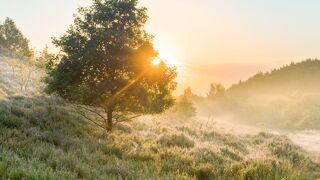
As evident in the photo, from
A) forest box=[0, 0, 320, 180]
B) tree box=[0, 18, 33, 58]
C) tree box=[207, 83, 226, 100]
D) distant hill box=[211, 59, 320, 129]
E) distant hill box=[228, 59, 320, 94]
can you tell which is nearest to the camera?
forest box=[0, 0, 320, 180]

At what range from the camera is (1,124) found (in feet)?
40.4

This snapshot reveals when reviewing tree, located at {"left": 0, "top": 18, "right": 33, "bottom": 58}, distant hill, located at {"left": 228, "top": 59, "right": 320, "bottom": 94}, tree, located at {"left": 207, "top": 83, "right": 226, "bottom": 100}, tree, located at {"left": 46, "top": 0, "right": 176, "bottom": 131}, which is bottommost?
tree, located at {"left": 46, "top": 0, "right": 176, "bottom": 131}

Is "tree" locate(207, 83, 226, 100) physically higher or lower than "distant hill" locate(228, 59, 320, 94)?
lower

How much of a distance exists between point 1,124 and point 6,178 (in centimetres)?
614

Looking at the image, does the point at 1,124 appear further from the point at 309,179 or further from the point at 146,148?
the point at 309,179

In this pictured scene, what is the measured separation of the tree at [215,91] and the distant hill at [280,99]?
2.16 metres

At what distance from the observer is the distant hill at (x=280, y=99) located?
86438 mm

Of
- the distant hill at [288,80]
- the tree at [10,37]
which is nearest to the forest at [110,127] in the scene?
the tree at [10,37]

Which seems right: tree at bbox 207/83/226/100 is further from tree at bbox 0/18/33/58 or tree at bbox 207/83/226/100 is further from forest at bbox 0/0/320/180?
forest at bbox 0/0/320/180

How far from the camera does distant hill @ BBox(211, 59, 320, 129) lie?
86.4m

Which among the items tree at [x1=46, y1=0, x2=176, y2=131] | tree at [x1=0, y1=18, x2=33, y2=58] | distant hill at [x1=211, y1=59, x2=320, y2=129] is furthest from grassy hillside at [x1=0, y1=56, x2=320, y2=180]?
distant hill at [x1=211, y1=59, x2=320, y2=129]

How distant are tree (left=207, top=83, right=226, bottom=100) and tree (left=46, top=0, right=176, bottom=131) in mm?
97239

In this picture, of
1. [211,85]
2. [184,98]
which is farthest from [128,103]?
[211,85]

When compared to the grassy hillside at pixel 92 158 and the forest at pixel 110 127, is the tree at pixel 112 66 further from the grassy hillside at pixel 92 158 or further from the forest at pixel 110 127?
the grassy hillside at pixel 92 158
